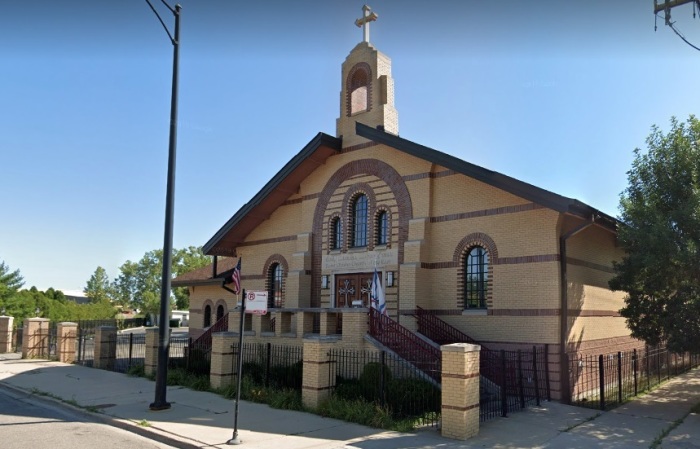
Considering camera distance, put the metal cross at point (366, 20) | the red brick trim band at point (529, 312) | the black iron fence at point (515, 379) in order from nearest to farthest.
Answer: the black iron fence at point (515, 379) < the red brick trim band at point (529, 312) < the metal cross at point (366, 20)

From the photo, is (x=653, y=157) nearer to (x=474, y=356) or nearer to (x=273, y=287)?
(x=474, y=356)

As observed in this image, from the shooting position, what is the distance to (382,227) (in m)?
19.6

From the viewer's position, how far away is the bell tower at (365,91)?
65.8 feet

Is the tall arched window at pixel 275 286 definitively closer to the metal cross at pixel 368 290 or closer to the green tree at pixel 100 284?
the metal cross at pixel 368 290

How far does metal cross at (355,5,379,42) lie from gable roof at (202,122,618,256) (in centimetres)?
405

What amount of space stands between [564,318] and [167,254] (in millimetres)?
10000

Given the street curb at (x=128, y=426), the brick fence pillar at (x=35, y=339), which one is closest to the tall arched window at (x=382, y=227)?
the street curb at (x=128, y=426)

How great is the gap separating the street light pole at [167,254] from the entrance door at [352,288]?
7.69 metres

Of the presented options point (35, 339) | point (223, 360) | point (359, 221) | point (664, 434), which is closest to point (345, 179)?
point (359, 221)

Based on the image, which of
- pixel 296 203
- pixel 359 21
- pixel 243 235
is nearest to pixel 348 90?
pixel 359 21

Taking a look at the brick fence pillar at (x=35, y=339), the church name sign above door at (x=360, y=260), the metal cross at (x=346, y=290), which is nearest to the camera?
the church name sign above door at (x=360, y=260)

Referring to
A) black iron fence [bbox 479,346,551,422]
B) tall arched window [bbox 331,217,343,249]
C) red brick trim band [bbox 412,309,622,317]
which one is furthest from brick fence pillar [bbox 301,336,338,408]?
tall arched window [bbox 331,217,343,249]

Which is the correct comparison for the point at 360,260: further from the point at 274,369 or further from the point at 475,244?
the point at 274,369

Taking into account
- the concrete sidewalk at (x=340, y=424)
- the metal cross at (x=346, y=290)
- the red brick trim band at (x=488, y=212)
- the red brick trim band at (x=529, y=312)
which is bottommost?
the concrete sidewalk at (x=340, y=424)
